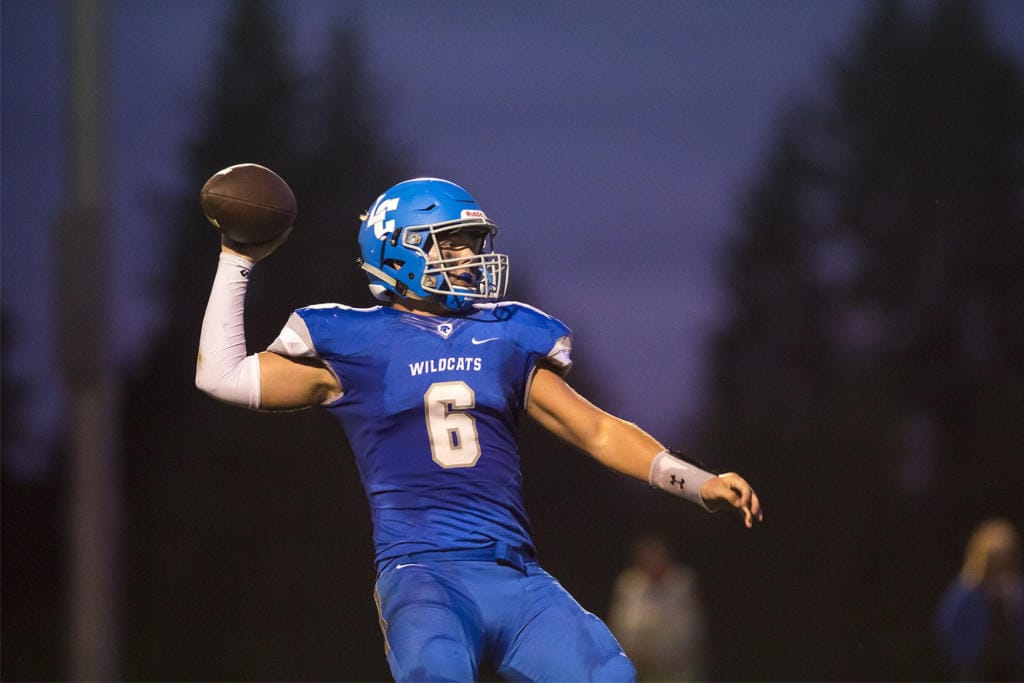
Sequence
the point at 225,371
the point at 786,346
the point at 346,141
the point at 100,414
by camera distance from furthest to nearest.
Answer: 1. the point at 786,346
2. the point at 346,141
3. the point at 100,414
4. the point at 225,371

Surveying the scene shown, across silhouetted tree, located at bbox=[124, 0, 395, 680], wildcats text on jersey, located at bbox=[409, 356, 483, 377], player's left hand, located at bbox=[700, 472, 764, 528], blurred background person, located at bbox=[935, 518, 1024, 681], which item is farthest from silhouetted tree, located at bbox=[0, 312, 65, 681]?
player's left hand, located at bbox=[700, 472, 764, 528]

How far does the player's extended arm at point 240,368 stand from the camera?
129 inches

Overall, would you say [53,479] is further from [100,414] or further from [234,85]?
[100,414]

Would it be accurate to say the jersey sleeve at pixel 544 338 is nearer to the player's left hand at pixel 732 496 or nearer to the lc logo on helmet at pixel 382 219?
the lc logo on helmet at pixel 382 219

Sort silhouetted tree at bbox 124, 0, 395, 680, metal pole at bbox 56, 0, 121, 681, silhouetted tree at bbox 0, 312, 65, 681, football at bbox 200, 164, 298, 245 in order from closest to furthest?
football at bbox 200, 164, 298, 245 < metal pole at bbox 56, 0, 121, 681 < silhouetted tree at bbox 0, 312, 65, 681 < silhouetted tree at bbox 124, 0, 395, 680

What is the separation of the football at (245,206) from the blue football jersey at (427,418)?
0.95ft

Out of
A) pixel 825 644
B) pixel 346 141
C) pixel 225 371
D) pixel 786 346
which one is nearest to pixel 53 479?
pixel 346 141

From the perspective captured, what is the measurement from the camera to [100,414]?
205 inches

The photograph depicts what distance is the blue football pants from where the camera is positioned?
2977mm

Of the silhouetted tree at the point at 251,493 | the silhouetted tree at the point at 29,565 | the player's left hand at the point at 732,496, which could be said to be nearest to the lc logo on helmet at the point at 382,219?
the player's left hand at the point at 732,496

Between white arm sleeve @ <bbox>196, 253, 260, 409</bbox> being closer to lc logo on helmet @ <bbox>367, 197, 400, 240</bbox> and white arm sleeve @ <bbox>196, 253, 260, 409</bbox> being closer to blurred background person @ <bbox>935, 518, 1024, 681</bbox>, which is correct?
lc logo on helmet @ <bbox>367, 197, 400, 240</bbox>

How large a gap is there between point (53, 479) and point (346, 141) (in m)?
5.19

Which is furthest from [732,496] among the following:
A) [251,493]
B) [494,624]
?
[251,493]

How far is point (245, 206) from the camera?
346 cm
